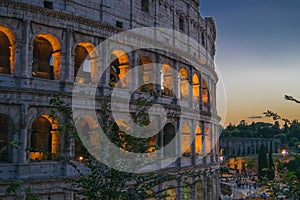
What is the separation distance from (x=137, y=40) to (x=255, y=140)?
292 ft

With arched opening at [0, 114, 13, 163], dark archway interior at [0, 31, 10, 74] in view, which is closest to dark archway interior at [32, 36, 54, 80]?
dark archway interior at [0, 31, 10, 74]

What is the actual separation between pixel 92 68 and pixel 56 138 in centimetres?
389

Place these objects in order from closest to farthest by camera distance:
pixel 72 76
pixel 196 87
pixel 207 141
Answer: pixel 72 76 < pixel 196 87 < pixel 207 141

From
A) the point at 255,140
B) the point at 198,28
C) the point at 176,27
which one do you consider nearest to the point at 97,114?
the point at 176,27

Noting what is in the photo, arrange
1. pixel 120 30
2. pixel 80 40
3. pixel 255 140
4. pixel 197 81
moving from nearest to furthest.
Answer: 1. pixel 80 40
2. pixel 120 30
3. pixel 197 81
4. pixel 255 140

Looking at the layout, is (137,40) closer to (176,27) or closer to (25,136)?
(176,27)

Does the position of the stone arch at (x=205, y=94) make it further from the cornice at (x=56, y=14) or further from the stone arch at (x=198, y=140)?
the cornice at (x=56, y=14)

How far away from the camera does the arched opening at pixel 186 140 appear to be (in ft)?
79.1

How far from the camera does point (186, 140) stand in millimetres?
24281

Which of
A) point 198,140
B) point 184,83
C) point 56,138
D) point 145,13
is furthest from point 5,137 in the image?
point 198,140

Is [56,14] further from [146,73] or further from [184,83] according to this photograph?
[184,83]

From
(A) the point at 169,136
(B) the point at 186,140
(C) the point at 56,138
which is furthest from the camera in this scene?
(B) the point at 186,140

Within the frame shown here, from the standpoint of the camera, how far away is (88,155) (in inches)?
392

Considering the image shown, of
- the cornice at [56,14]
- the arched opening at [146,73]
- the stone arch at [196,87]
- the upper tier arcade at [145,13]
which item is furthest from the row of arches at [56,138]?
the upper tier arcade at [145,13]
